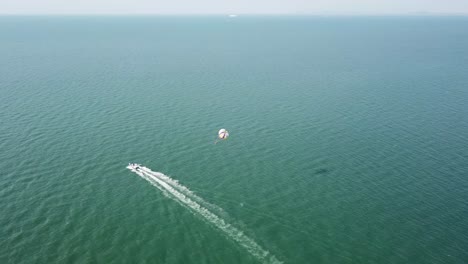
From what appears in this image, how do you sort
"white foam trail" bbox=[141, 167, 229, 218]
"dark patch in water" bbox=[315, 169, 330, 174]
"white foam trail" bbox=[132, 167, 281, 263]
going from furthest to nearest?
"dark patch in water" bbox=[315, 169, 330, 174], "white foam trail" bbox=[141, 167, 229, 218], "white foam trail" bbox=[132, 167, 281, 263]

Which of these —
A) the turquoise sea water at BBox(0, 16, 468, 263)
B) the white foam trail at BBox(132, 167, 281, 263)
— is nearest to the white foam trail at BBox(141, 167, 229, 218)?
the white foam trail at BBox(132, 167, 281, 263)

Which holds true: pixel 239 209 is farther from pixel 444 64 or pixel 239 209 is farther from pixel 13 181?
pixel 444 64

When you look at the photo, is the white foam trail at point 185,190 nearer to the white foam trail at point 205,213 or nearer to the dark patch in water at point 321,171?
the white foam trail at point 205,213

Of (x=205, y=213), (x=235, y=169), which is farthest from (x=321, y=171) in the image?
(x=205, y=213)

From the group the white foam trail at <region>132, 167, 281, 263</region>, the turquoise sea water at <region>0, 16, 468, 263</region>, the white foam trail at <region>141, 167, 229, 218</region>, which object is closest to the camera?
the white foam trail at <region>132, 167, 281, 263</region>

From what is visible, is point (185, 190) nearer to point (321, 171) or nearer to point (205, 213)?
point (205, 213)

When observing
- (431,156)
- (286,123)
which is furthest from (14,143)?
(431,156)

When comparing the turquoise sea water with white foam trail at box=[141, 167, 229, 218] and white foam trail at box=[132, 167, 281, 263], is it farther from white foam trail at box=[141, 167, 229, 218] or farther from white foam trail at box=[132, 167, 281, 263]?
white foam trail at box=[141, 167, 229, 218]
